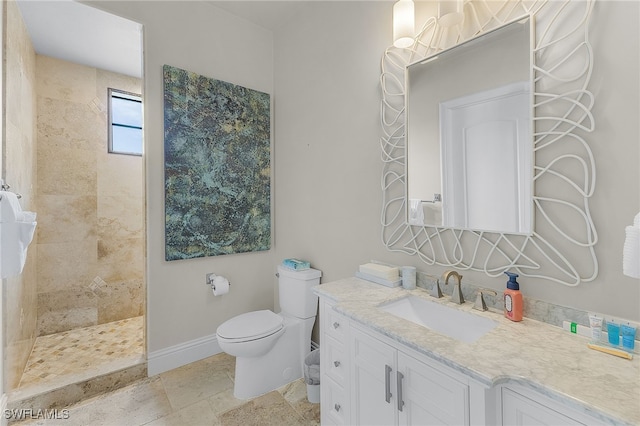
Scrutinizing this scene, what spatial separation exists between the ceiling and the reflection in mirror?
4.98ft

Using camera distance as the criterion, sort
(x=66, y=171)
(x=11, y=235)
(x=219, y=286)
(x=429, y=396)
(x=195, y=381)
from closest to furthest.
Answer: (x=429, y=396)
(x=11, y=235)
(x=195, y=381)
(x=219, y=286)
(x=66, y=171)

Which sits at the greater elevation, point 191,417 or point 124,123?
point 124,123

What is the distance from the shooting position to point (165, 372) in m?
2.20

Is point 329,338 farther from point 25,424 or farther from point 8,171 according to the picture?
point 8,171

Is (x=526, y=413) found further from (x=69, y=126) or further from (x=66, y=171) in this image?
(x=69, y=126)

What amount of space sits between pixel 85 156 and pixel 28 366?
1830 mm

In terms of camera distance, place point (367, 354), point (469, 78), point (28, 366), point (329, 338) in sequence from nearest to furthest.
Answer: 1. point (367, 354)
2. point (469, 78)
3. point (329, 338)
4. point (28, 366)

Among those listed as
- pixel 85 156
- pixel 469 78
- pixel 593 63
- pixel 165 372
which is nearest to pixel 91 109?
pixel 85 156

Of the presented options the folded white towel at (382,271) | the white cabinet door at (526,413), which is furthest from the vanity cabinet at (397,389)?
the folded white towel at (382,271)

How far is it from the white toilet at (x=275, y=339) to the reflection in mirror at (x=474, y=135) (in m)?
1.05

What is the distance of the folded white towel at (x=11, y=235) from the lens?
4.16ft

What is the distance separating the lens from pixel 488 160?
1.34 meters

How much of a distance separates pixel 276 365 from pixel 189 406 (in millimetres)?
565

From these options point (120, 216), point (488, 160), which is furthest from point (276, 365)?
point (120, 216)
